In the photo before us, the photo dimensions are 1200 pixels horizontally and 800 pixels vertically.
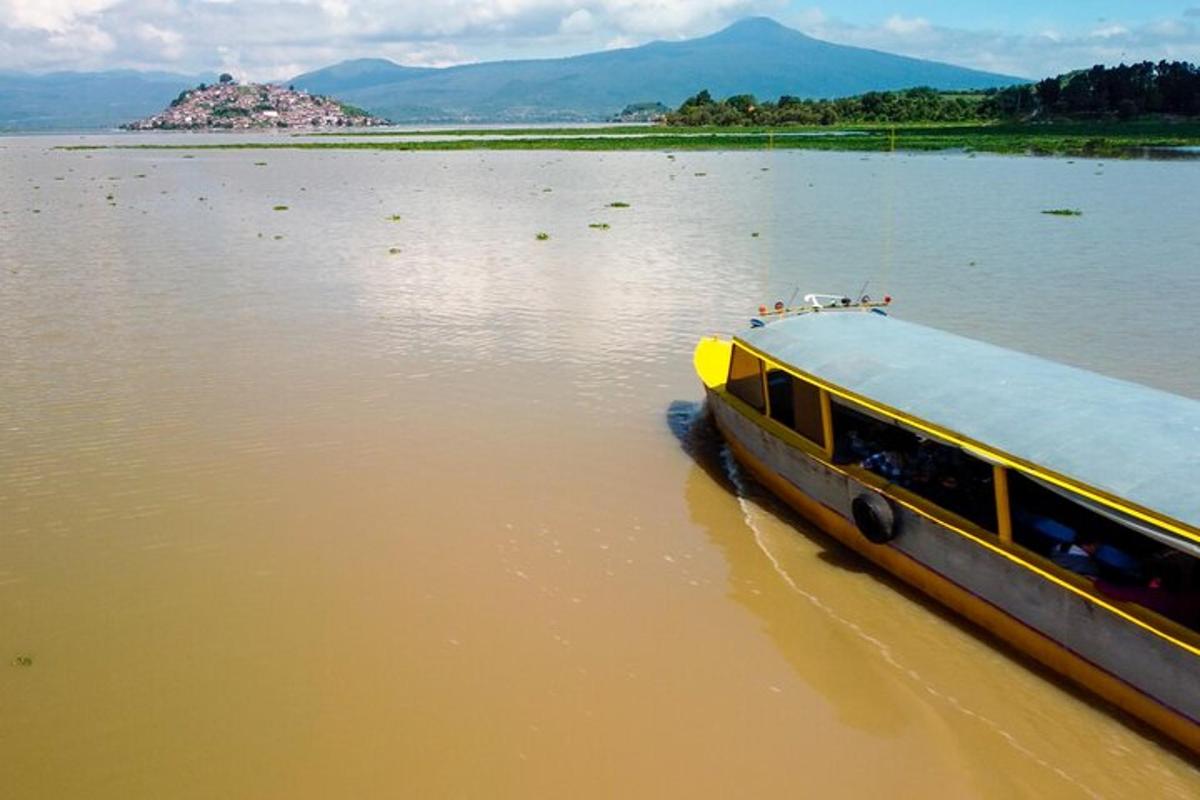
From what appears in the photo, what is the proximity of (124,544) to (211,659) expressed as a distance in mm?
2872

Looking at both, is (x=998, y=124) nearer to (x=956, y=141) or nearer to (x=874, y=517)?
(x=956, y=141)

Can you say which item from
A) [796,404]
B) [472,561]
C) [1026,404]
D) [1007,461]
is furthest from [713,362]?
[1007,461]

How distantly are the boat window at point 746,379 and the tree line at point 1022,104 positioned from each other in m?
90.2

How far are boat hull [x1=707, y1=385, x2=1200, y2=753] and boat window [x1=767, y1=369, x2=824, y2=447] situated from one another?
0.26 m

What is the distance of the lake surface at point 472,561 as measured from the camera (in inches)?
276

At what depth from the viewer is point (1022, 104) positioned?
4456 inches

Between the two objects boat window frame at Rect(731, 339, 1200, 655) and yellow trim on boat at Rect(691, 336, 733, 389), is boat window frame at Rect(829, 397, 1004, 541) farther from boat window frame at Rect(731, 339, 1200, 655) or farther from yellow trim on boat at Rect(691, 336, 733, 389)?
yellow trim on boat at Rect(691, 336, 733, 389)

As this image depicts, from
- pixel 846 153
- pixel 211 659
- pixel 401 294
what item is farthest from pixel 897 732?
pixel 846 153

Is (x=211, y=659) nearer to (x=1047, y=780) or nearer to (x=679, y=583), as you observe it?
(x=679, y=583)

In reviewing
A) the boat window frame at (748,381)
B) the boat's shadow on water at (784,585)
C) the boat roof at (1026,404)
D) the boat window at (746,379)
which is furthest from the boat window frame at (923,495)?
the boat window at (746,379)

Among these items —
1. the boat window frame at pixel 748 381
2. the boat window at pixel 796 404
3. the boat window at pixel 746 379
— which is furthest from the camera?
the boat window at pixel 746 379

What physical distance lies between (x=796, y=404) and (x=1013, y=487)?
284cm

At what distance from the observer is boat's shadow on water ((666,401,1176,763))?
7.52 metres

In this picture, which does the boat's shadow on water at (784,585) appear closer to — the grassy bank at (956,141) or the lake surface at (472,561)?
the lake surface at (472,561)
